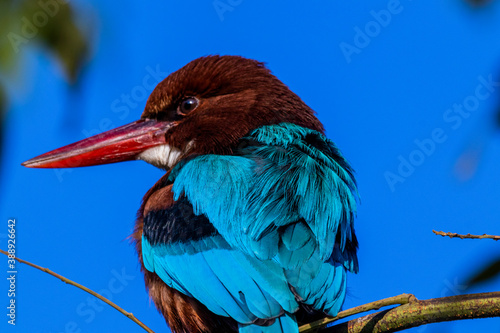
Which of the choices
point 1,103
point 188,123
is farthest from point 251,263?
point 188,123

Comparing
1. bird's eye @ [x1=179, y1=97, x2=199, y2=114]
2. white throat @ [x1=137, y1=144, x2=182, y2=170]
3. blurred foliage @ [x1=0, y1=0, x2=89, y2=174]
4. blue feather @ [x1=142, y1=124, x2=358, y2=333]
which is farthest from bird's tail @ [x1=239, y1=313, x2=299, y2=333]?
bird's eye @ [x1=179, y1=97, x2=199, y2=114]

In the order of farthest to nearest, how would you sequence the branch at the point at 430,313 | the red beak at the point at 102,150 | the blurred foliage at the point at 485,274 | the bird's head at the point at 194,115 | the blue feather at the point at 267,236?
the red beak at the point at 102,150 → the bird's head at the point at 194,115 → the blue feather at the point at 267,236 → the branch at the point at 430,313 → the blurred foliage at the point at 485,274

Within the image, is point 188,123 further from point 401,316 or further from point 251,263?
point 401,316

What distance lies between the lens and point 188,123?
13.2ft

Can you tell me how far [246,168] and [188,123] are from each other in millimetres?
993

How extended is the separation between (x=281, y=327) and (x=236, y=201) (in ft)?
2.31

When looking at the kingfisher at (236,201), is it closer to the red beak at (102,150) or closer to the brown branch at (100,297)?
the red beak at (102,150)

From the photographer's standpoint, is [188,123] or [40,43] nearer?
[40,43]

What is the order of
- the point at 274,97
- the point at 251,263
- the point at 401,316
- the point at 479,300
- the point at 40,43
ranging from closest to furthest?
the point at 479,300 → the point at 401,316 → the point at 40,43 → the point at 251,263 → the point at 274,97

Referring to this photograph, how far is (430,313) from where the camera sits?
2004 millimetres

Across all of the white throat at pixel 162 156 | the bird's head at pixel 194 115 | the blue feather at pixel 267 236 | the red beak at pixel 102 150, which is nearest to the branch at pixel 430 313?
the blue feather at pixel 267 236

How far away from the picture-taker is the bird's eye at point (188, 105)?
4.13 m

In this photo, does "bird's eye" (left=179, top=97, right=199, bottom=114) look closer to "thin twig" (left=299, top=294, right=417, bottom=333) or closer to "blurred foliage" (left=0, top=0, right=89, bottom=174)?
"blurred foliage" (left=0, top=0, right=89, bottom=174)

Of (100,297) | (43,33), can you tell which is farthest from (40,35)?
(100,297)
